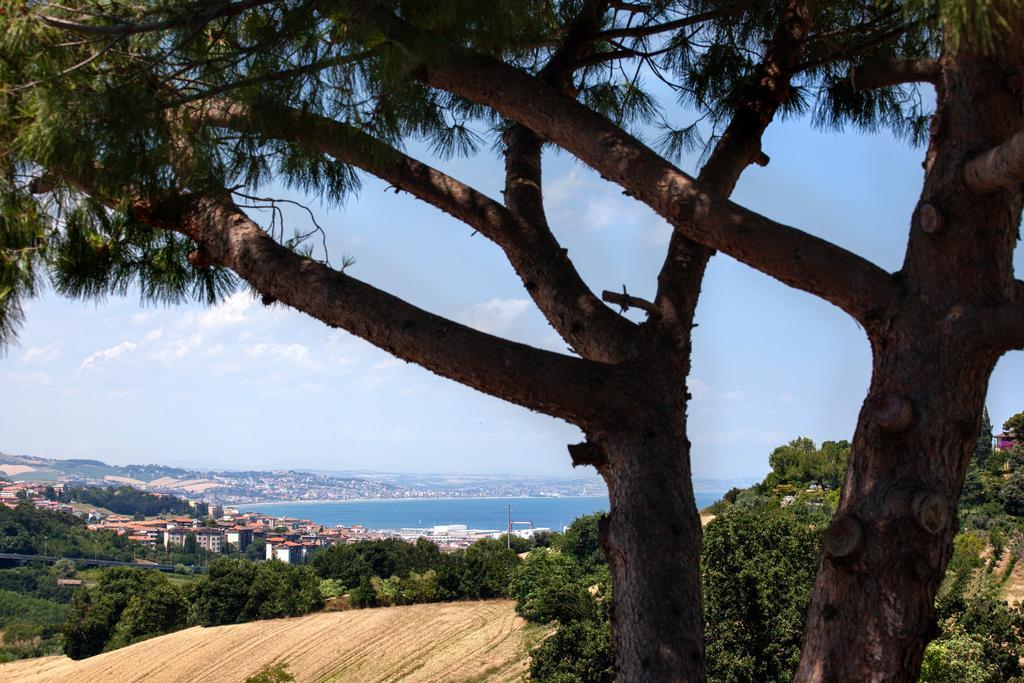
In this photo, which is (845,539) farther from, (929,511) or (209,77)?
(209,77)

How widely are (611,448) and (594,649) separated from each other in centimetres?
800

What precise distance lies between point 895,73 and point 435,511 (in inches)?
4879

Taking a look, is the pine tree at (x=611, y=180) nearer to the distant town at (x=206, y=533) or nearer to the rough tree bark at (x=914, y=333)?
the rough tree bark at (x=914, y=333)

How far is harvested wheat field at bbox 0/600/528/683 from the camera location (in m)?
16.6

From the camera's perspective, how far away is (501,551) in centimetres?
2278

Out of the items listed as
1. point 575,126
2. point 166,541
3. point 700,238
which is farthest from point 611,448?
point 166,541

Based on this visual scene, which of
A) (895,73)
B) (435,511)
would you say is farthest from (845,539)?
(435,511)

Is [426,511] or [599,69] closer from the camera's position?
[599,69]

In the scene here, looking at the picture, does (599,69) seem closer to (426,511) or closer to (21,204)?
(21,204)

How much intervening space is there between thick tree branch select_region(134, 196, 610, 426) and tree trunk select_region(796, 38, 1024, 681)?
63 centimetres

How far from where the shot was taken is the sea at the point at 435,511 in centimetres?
9862

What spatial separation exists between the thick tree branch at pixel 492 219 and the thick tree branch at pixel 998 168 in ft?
2.84

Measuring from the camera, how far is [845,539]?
6.36 feet

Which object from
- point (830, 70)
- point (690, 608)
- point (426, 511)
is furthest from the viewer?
point (426, 511)
